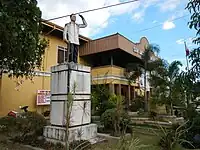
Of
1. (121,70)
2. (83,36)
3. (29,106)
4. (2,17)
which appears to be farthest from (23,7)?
(121,70)

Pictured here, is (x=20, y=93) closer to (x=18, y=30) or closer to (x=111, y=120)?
(x=111, y=120)

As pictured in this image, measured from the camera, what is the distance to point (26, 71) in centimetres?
1096

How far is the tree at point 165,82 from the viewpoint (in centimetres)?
1853

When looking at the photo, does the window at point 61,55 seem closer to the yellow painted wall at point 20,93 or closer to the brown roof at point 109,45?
the brown roof at point 109,45

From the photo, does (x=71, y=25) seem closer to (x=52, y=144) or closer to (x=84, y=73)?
(x=84, y=73)

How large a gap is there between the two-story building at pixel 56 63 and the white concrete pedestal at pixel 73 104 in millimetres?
7723

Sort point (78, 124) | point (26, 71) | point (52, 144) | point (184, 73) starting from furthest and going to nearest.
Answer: point (26, 71)
point (78, 124)
point (52, 144)
point (184, 73)

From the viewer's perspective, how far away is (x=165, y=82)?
19359mm

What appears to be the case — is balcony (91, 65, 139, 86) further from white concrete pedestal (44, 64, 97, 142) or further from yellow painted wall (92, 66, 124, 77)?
white concrete pedestal (44, 64, 97, 142)

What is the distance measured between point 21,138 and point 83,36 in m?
13.1

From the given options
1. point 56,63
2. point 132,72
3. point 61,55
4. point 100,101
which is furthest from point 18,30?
point 132,72

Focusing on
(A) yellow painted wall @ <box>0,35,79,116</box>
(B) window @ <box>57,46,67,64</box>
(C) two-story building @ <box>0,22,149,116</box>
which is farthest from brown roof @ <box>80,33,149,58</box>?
(A) yellow painted wall @ <box>0,35,79,116</box>

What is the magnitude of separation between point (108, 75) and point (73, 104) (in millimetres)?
12063

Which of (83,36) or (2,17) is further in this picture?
(83,36)
